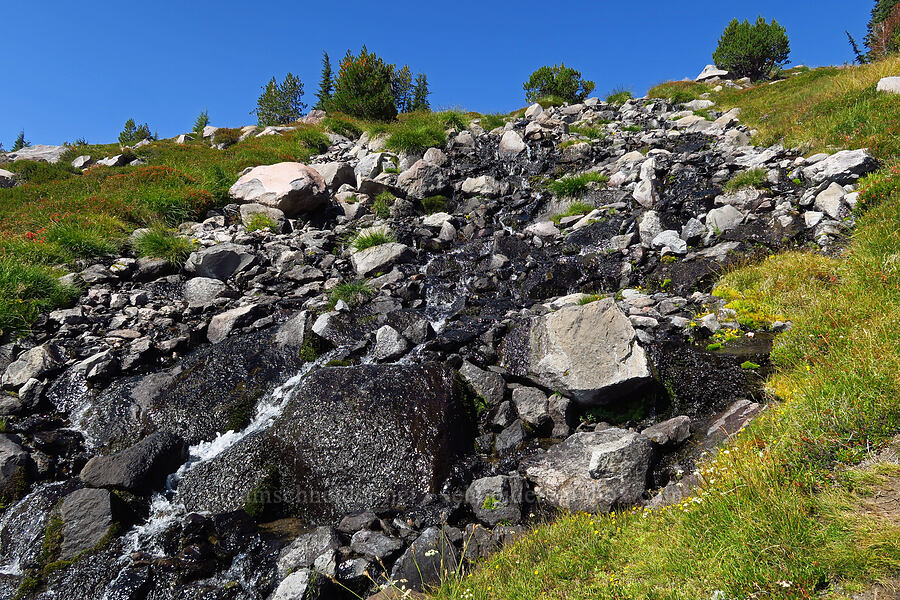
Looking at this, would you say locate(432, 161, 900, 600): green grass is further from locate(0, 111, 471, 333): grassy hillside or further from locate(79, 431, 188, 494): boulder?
locate(0, 111, 471, 333): grassy hillside

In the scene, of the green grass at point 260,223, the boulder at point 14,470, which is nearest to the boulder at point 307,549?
the boulder at point 14,470

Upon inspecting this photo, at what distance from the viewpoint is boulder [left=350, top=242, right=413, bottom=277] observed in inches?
477

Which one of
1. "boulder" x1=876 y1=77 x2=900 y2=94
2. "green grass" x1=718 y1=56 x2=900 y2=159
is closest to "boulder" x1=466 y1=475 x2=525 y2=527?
"green grass" x1=718 y1=56 x2=900 y2=159

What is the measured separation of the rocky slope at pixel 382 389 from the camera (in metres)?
5.35

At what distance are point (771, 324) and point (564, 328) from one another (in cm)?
345

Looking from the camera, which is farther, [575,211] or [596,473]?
[575,211]

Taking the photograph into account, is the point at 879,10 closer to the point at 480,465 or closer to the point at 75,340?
the point at 480,465

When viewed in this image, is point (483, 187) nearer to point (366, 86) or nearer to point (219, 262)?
point (219, 262)

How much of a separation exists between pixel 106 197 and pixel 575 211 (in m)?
17.3

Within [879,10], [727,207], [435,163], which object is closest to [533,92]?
[435,163]

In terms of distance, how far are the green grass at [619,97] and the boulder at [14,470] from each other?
97.0 ft

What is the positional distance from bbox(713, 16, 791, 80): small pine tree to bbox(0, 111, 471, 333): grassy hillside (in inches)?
1259

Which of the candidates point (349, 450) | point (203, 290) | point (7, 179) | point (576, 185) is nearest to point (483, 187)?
point (576, 185)

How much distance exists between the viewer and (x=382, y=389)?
7094 millimetres
